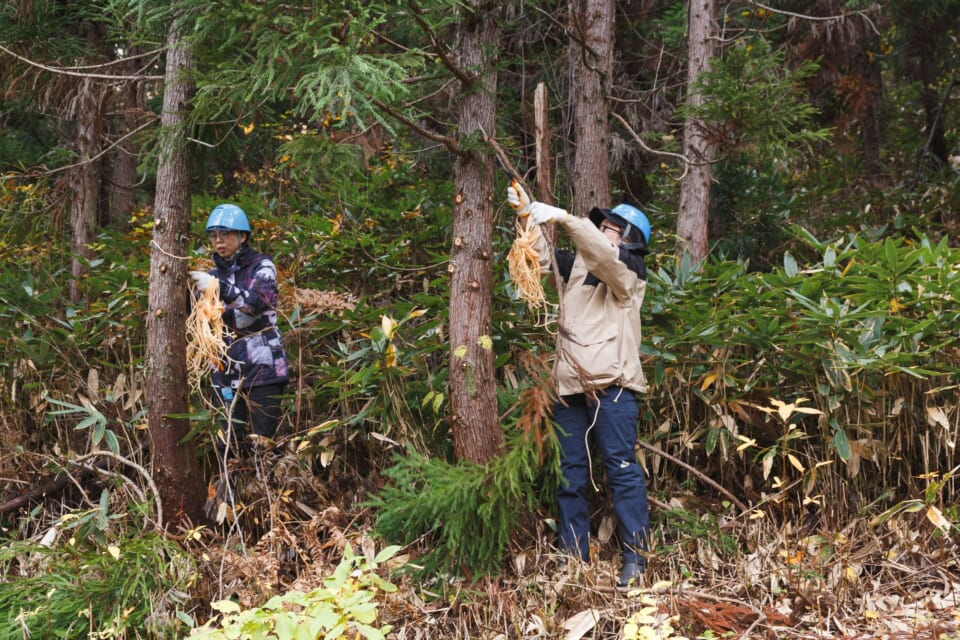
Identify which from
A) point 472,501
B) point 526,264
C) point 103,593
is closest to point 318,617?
point 472,501

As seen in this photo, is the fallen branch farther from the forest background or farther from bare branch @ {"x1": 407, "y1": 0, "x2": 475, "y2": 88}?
bare branch @ {"x1": 407, "y1": 0, "x2": 475, "y2": 88}

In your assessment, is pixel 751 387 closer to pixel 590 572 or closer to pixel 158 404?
pixel 590 572

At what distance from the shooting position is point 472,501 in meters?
3.87

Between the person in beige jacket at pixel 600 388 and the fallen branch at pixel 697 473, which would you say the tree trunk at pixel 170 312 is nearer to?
the person in beige jacket at pixel 600 388

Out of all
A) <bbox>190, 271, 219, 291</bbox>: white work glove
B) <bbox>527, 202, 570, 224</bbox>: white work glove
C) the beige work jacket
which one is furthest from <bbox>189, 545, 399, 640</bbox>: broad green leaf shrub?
<bbox>190, 271, 219, 291</bbox>: white work glove

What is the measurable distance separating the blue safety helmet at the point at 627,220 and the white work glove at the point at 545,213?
641mm

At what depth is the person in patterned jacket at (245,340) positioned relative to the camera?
4918mm

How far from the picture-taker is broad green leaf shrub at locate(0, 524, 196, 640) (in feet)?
12.6

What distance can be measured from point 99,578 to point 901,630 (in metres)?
3.68

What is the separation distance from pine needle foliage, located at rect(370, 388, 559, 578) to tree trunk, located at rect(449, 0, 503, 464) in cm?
16

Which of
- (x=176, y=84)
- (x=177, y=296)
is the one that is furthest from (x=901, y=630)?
(x=176, y=84)

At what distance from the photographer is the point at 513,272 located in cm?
415

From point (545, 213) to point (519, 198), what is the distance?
39 centimetres

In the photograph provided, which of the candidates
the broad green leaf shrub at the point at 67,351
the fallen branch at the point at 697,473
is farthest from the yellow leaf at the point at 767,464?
the broad green leaf shrub at the point at 67,351
